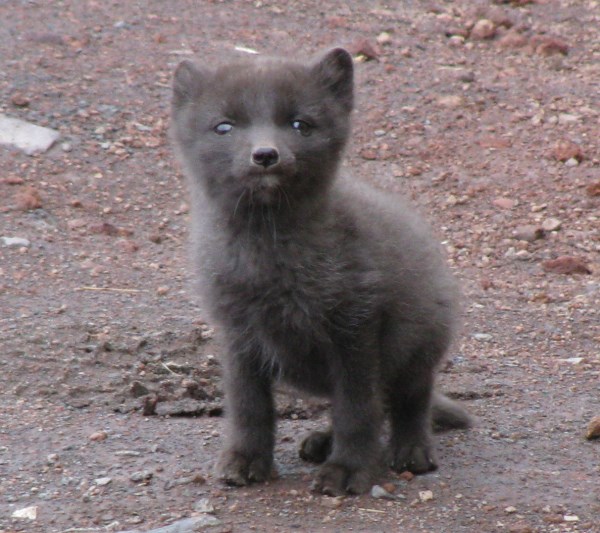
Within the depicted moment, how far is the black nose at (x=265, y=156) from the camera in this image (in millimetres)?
4633

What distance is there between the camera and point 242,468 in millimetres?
5191

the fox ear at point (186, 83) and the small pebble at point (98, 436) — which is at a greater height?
the fox ear at point (186, 83)

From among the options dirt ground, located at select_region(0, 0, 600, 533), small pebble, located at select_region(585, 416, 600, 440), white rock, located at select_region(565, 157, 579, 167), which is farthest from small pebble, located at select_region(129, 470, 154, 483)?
white rock, located at select_region(565, 157, 579, 167)

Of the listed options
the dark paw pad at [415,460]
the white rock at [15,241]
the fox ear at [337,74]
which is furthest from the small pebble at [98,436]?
the white rock at [15,241]

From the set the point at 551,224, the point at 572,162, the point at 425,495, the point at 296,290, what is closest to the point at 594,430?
the point at 425,495

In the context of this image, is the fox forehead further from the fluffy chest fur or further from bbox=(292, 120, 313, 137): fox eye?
the fluffy chest fur

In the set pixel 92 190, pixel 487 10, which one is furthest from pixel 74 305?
pixel 487 10

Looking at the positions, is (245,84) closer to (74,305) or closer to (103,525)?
(103,525)

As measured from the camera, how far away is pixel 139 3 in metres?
11.4

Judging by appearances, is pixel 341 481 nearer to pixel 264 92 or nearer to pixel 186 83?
pixel 264 92

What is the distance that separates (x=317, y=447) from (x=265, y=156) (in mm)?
1606

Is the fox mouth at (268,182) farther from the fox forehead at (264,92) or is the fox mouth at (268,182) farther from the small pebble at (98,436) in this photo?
the small pebble at (98,436)

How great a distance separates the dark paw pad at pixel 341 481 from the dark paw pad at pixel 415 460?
332 mm

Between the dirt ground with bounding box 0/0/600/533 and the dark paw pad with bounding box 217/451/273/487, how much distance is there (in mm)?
55
